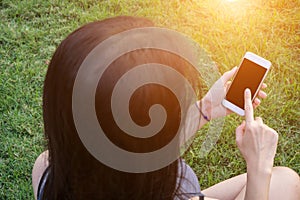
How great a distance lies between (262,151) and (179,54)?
46 centimetres

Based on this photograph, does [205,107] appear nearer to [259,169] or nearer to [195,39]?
[259,169]

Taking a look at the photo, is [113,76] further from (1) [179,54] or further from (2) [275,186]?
(2) [275,186]

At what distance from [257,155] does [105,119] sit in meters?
0.53

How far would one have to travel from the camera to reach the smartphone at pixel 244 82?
1.57 metres

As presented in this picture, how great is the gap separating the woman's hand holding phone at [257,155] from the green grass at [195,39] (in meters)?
0.74

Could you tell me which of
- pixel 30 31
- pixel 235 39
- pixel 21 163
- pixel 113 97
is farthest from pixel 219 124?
pixel 113 97

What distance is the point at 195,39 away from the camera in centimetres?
252

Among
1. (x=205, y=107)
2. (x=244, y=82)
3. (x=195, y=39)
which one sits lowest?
(x=195, y=39)

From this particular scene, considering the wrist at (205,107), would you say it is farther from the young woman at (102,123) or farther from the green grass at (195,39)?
the green grass at (195,39)

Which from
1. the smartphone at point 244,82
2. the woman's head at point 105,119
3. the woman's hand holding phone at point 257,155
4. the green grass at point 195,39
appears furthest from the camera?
the green grass at point 195,39

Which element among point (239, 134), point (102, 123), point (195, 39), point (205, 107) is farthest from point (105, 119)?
point (195, 39)

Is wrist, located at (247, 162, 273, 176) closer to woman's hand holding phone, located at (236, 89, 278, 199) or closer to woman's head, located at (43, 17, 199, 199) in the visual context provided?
woman's hand holding phone, located at (236, 89, 278, 199)

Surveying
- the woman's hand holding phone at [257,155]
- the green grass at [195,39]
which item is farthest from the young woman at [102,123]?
the green grass at [195,39]

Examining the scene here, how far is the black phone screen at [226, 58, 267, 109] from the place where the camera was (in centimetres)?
157
